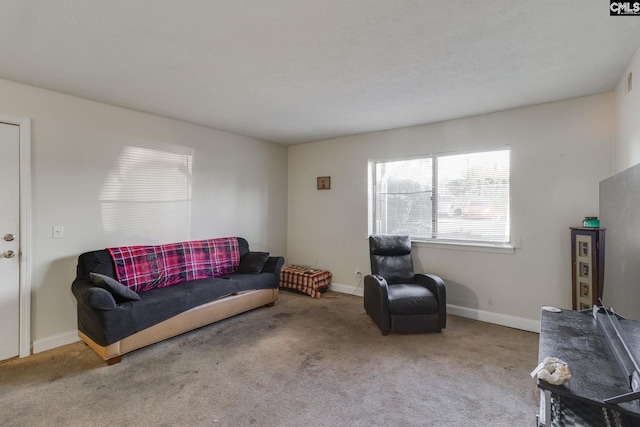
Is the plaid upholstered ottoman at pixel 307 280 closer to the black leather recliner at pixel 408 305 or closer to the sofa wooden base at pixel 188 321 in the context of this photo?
the sofa wooden base at pixel 188 321

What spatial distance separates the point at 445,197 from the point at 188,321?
330 cm

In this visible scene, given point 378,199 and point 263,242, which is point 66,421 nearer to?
point 263,242

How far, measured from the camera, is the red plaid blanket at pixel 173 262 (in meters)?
3.11

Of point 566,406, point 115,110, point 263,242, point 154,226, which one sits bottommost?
point 566,406

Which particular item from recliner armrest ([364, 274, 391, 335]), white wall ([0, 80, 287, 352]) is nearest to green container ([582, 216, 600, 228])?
recliner armrest ([364, 274, 391, 335])

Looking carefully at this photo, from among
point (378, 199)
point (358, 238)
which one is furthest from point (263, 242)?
point (378, 199)

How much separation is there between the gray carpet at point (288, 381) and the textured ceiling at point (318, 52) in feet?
7.84

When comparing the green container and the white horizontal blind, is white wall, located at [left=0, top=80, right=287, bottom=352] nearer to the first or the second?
the white horizontal blind

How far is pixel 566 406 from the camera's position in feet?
4.04

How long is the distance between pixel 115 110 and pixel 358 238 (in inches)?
134

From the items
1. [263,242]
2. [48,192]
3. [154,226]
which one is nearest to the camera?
[48,192]

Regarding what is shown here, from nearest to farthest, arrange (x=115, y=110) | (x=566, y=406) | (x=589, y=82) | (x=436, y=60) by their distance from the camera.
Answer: (x=566, y=406)
(x=436, y=60)
(x=589, y=82)
(x=115, y=110)

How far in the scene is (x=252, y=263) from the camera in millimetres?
4020

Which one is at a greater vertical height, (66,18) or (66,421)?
(66,18)
